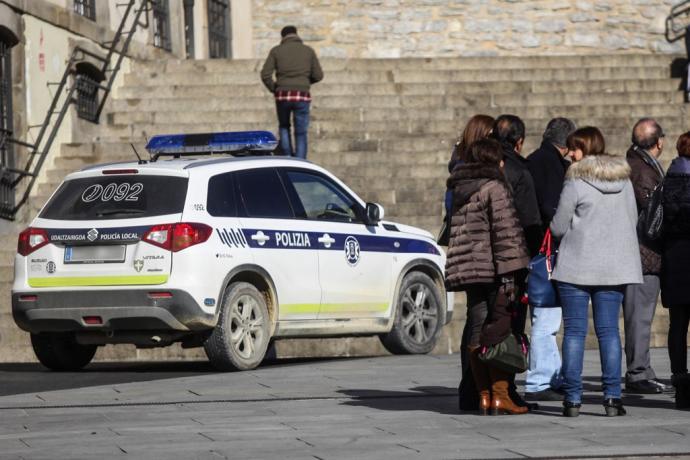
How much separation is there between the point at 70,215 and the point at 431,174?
8.70 meters

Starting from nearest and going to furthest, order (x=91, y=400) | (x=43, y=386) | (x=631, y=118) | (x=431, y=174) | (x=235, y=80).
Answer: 1. (x=91, y=400)
2. (x=43, y=386)
3. (x=431, y=174)
4. (x=631, y=118)
5. (x=235, y=80)

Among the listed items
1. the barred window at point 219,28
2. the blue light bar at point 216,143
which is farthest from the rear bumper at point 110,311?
the barred window at point 219,28

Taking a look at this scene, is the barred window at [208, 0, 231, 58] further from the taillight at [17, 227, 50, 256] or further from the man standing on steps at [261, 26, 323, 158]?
the taillight at [17, 227, 50, 256]

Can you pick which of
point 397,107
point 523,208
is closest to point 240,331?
point 523,208

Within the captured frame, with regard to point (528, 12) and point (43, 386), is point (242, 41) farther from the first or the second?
point (43, 386)

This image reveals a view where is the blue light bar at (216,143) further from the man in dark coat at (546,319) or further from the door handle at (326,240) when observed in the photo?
the man in dark coat at (546,319)

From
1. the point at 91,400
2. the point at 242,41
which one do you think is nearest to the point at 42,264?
the point at 91,400

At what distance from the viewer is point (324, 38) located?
3531cm

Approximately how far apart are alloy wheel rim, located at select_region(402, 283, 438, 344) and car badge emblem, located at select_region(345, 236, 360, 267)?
83 centimetres

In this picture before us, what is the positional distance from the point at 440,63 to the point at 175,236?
45.3ft

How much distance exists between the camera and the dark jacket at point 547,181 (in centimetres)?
1126

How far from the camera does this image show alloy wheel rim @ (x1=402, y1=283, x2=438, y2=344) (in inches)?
615

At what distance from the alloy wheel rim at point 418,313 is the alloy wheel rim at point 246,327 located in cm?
193

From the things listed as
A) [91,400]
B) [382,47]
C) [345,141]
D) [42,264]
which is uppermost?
[382,47]
